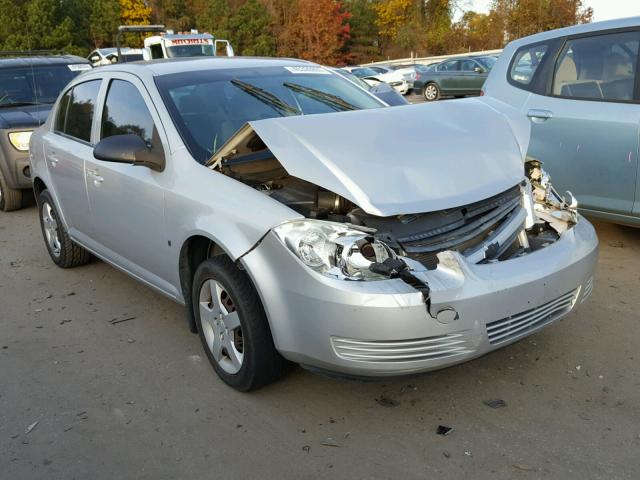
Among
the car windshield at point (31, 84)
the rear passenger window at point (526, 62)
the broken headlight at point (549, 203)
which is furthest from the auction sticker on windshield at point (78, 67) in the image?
the broken headlight at point (549, 203)

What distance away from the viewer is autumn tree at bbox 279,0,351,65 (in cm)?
5122

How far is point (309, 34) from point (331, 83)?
4936cm

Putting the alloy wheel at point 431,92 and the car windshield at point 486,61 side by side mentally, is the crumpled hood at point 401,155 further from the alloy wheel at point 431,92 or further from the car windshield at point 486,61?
the alloy wheel at point 431,92

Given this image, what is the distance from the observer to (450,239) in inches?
118

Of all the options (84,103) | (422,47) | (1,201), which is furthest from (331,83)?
(422,47)

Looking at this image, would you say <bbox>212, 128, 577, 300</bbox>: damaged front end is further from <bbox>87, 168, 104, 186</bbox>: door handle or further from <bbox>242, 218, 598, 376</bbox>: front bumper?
<bbox>87, 168, 104, 186</bbox>: door handle

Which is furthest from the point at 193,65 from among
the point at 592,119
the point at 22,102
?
the point at 22,102

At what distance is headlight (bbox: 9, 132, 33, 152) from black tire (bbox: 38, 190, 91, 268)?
8.02ft

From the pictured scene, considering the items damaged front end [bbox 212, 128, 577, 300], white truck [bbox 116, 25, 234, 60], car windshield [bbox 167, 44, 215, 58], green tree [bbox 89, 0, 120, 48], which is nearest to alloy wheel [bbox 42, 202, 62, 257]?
damaged front end [bbox 212, 128, 577, 300]

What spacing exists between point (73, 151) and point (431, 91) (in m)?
19.5

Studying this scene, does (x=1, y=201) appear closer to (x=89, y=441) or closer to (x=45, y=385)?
(x=45, y=385)

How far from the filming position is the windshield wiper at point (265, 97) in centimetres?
400

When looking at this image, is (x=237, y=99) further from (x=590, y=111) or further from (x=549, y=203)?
(x=590, y=111)

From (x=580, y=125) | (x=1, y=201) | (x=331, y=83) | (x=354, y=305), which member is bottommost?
(x=1, y=201)
